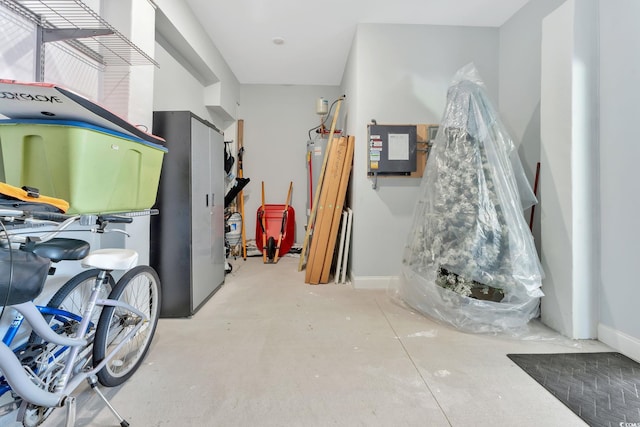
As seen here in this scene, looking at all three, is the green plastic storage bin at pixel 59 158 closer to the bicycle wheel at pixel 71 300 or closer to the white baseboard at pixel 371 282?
the bicycle wheel at pixel 71 300

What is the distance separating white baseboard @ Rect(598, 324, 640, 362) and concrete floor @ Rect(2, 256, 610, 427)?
0.07 metres

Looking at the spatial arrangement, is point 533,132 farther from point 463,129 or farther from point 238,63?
point 238,63

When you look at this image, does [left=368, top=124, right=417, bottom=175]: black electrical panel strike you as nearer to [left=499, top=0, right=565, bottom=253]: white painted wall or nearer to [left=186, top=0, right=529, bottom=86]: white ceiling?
[left=499, top=0, right=565, bottom=253]: white painted wall

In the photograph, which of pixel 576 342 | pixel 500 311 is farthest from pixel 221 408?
pixel 576 342

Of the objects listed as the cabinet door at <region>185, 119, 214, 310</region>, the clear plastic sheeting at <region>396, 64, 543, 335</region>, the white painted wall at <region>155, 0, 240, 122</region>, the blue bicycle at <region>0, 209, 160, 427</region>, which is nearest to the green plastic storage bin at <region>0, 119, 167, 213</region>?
the blue bicycle at <region>0, 209, 160, 427</region>

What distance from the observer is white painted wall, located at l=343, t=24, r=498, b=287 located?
2.86m

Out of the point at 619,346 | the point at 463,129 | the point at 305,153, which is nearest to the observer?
the point at 619,346

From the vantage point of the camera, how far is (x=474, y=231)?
6.55ft

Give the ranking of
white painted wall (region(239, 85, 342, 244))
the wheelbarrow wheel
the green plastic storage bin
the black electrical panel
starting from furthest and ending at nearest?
1. white painted wall (region(239, 85, 342, 244))
2. the wheelbarrow wheel
3. the black electrical panel
4. the green plastic storage bin

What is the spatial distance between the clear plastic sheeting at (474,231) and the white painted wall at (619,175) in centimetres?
39

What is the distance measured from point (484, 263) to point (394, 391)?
Answer: 3.77 ft

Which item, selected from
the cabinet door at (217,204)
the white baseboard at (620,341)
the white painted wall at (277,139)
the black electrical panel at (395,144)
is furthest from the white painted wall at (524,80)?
the cabinet door at (217,204)

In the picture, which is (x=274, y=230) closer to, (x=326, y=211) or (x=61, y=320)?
(x=326, y=211)

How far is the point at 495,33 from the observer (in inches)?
115
